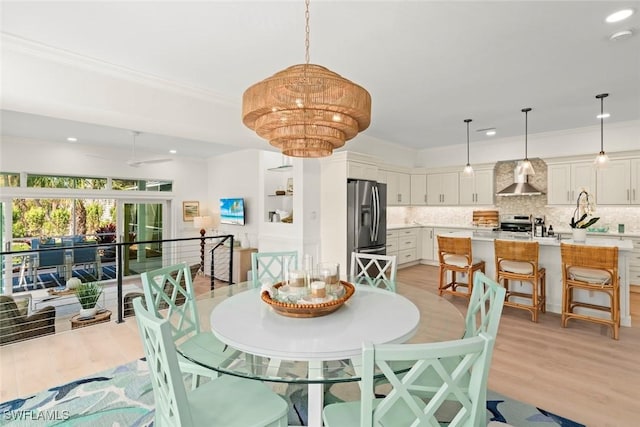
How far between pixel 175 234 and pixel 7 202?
2.85 metres

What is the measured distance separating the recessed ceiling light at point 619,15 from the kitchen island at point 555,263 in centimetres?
227

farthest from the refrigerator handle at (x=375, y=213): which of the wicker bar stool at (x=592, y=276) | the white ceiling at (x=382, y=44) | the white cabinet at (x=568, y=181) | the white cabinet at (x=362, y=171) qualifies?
the white cabinet at (x=568, y=181)

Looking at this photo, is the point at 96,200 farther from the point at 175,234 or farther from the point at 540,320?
the point at 540,320

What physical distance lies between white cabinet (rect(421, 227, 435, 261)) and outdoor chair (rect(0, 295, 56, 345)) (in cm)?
655

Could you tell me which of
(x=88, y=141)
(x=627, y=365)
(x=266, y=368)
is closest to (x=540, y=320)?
(x=627, y=365)

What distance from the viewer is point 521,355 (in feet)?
9.34

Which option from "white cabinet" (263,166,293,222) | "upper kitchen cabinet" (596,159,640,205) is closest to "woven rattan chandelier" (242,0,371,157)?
"white cabinet" (263,166,293,222)

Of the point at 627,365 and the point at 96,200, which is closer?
the point at 627,365

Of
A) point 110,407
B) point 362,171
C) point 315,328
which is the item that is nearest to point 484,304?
A: point 315,328

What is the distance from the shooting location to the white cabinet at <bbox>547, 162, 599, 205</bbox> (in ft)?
17.4

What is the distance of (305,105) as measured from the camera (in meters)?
1.48

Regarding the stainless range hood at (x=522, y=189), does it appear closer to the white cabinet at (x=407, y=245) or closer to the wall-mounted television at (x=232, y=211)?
the white cabinet at (x=407, y=245)

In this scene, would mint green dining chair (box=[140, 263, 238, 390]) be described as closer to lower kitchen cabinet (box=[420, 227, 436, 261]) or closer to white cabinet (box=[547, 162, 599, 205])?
lower kitchen cabinet (box=[420, 227, 436, 261])

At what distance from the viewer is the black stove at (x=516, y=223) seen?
235 inches
